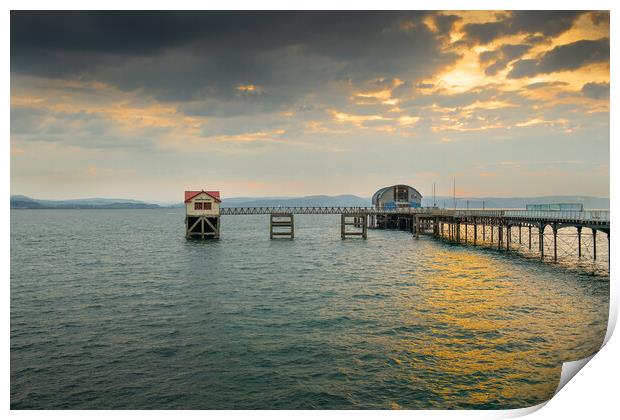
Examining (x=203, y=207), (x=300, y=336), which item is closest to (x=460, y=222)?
(x=203, y=207)

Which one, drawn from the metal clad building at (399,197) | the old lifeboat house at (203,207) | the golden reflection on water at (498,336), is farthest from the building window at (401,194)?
the golden reflection on water at (498,336)

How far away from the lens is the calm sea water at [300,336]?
624 inches

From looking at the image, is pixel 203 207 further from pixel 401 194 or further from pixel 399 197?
pixel 401 194

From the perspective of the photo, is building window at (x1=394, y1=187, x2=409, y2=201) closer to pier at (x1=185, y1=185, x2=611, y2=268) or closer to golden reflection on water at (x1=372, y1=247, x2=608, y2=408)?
pier at (x1=185, y1=185, x2=611, y2=268)

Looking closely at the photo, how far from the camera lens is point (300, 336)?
21.5 meters

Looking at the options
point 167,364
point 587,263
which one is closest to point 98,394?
point 167,364

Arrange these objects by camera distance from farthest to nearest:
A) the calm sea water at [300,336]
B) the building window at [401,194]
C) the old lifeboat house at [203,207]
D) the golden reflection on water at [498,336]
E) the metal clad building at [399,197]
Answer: the building window at [401,194], the metal clad building at [399,197], the old lifeboat house at [203,207], the golden reflection on water at [498,336], the calm sea water at [300,336]

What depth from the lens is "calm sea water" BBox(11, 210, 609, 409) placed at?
15852mm

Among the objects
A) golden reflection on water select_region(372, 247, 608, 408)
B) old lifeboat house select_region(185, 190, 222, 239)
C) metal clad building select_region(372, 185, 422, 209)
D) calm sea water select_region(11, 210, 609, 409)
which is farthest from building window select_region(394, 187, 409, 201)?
golden reflection on water select_region(372, 247, 608, 408)

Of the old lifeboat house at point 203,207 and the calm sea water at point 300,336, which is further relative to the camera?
the old lifeboat house at point 203,207

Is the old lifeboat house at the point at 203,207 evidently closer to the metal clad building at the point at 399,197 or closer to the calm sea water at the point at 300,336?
the calm sea water at the point at 300,336

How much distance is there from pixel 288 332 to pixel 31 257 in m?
45.7

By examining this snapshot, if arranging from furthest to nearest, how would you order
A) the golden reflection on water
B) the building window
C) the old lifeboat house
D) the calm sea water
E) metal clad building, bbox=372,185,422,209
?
the building window, metal clad building, bbox=372,185,422,209, the old lifeboat house, the golden reflection on water, the calm sea water
